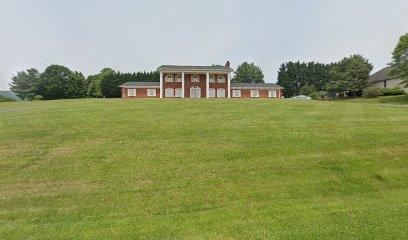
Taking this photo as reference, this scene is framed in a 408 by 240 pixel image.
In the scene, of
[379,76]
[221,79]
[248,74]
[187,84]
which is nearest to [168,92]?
[187,84]

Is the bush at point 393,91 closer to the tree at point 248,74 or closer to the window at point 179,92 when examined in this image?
the window at point 179,92

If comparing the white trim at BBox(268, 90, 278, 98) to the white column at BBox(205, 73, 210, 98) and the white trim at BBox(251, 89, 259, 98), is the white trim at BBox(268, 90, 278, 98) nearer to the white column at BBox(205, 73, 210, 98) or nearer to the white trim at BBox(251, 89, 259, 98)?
the white trim at BBox(251, 89, 259, 98)

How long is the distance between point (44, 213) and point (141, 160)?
157 inches

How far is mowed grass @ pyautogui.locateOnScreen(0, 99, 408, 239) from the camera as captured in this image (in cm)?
758

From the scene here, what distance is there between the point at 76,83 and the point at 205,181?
81.9m

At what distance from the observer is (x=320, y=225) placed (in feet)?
24.6

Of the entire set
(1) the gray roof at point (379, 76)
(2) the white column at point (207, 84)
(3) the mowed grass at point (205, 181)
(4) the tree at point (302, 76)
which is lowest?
(3) the mowed grass at point (205, 181)

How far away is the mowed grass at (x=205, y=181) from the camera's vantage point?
758 cm

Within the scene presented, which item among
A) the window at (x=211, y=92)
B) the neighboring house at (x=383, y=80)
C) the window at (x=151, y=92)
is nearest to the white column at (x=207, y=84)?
the window at (x=211, y=92)

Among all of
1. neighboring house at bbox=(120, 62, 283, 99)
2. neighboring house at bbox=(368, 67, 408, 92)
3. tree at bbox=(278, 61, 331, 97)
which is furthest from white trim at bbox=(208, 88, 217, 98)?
tree at bbox=(278, 61, 331, 97)

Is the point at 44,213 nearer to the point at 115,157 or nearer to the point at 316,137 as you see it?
the point at 115,157

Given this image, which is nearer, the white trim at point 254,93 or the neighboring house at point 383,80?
the neighboring house at point 383,80

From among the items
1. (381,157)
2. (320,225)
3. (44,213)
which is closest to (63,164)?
(44,213)

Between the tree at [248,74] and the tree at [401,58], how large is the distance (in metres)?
62.4
